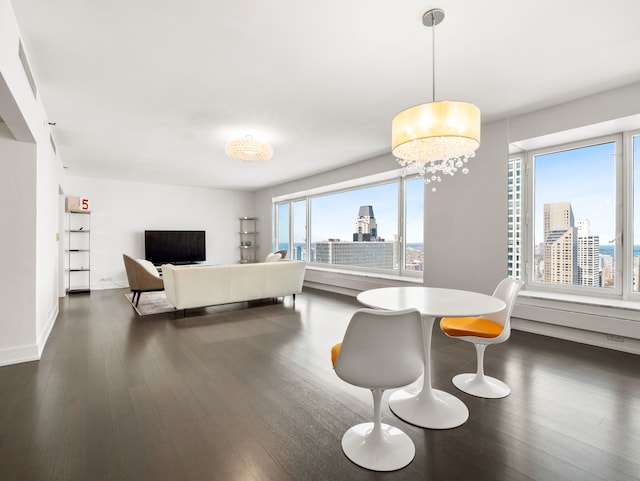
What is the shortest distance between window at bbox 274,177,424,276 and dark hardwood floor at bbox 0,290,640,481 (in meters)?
2.49

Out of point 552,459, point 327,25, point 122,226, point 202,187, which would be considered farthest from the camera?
point 202,187

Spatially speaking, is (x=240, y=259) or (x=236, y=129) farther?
(x=240, y=259)

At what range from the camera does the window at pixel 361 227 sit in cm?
565

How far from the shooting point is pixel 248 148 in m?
4.00

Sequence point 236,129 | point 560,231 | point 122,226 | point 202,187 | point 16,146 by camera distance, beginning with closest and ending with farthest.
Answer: point 16,146, point 560,231, point 236,129, point 122,226, point 202,187

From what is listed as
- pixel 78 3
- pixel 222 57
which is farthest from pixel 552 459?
pixel 78 3

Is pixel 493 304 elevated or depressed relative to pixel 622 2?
depressed

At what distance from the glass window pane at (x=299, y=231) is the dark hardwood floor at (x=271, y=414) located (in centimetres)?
481

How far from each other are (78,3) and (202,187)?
271 inches

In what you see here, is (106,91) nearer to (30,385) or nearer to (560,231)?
(30,385)

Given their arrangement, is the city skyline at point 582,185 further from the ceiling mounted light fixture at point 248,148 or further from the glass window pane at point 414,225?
the ceiling mounted light fixture at point 248,148

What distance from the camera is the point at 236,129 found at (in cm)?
418

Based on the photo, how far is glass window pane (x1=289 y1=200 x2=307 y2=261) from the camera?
322 inches

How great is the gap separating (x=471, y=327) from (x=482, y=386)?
0.45 metres
